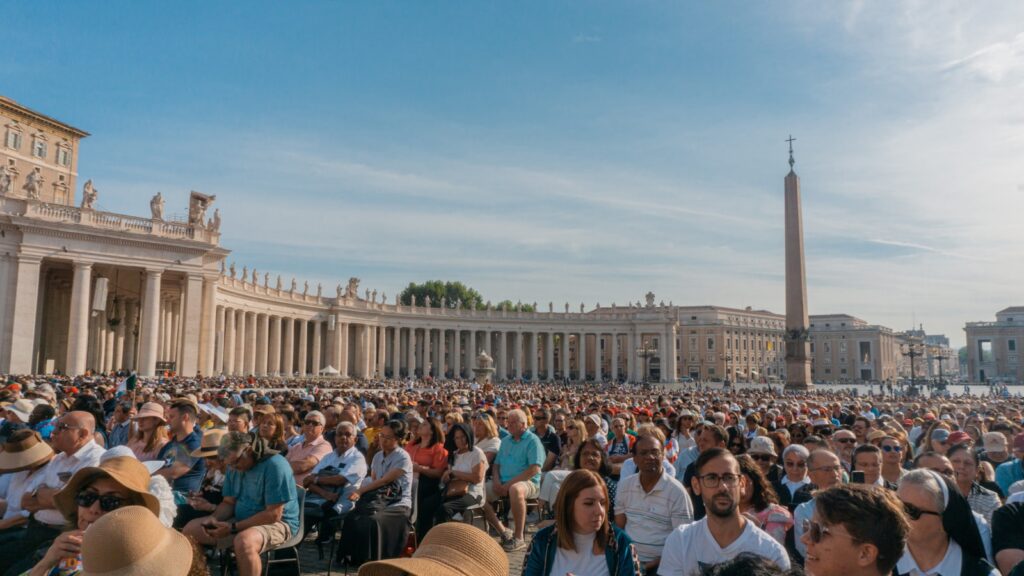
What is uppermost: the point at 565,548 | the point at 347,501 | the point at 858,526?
the point at 858,526

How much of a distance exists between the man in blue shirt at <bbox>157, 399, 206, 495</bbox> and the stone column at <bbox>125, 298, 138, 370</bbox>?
1730 inches

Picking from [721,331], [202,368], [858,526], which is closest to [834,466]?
[858,526]

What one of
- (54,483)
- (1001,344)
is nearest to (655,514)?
(54,483)

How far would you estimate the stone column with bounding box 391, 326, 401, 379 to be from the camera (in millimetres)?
82875

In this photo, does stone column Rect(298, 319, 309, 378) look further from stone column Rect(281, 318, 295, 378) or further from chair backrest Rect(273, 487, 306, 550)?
chair backrest Rect(273, 487, 306, 550)

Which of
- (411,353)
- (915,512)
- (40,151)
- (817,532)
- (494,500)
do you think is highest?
(40,151)

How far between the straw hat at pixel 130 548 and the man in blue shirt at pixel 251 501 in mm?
3338

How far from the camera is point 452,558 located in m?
2.57

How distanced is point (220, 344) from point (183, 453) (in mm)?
46375

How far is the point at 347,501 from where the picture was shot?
8.16m

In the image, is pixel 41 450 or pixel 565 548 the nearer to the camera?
pixel 565 548

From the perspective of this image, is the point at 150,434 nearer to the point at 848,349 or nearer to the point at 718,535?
the point at 718,535

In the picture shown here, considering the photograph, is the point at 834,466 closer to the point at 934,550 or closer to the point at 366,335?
the point at 934,550

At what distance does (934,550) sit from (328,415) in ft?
37.0
